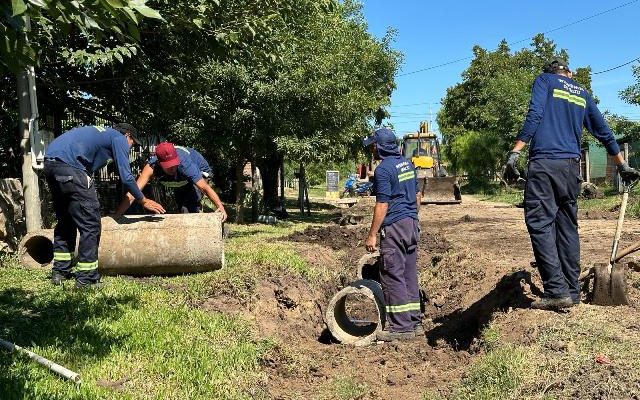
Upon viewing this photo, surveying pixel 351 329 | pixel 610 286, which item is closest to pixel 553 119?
pixel 610 286

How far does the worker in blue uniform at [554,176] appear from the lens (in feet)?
16.7

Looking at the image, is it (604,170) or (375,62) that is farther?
(604,170)

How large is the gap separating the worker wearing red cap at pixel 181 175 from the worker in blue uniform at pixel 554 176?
371 cm

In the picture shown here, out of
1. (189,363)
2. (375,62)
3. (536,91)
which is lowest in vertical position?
(189,363)

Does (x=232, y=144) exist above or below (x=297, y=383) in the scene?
above

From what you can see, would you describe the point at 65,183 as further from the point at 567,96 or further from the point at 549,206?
the point at 567,96

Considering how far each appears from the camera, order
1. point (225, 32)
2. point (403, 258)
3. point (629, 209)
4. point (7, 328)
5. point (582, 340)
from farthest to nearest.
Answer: point (629, 209)
point (225, 32)
point (403, 258)
point (7, 328)
point (582, 340)

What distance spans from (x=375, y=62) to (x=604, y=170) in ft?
52.8

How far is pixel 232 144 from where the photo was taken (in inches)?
575

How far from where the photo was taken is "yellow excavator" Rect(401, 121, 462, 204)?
24.0 m

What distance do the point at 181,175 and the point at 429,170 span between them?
20584mm

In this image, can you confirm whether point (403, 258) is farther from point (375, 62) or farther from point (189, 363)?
point (375, 62)

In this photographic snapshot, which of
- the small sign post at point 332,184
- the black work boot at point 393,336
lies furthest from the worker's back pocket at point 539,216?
the small sign post at point 332,184

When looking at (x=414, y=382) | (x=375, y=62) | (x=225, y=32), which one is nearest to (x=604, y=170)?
(x=375, y=62)
